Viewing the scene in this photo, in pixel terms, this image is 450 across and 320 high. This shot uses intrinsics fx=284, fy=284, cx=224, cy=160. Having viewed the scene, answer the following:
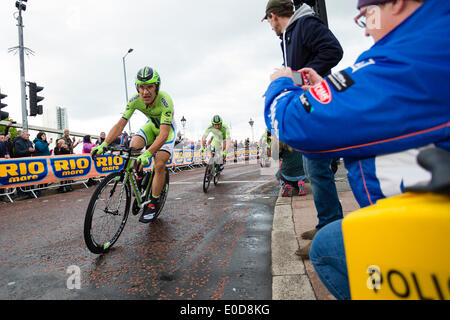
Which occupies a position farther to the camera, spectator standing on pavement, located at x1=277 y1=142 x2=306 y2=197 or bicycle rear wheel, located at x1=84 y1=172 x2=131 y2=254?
spectator standing on pavement, located at x1=277 y1=142 x2=306 y2=197

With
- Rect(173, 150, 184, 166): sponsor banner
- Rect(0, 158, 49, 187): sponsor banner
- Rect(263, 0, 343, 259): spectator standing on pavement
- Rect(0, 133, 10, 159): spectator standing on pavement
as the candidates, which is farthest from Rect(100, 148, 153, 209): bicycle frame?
Rect(173, 150, 184, 166): sponsor banner

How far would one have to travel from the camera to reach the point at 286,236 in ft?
10.1

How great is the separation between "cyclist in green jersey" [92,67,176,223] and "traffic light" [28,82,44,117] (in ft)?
32.7

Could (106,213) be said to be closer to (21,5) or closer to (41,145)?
(41,145)

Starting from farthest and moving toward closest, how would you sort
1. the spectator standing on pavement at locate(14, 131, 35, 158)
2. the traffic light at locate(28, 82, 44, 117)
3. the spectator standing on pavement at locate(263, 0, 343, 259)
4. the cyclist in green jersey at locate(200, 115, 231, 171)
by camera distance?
the traffic light at locate(28, 82, 44, 117) < the cyclist in green jersey at locate(200, 115, 231, 171) < the spectator standing on pavement at locate(14, 131, 35, 158) < the spectator standing on pavement at locate(263, 0, 343, 259)

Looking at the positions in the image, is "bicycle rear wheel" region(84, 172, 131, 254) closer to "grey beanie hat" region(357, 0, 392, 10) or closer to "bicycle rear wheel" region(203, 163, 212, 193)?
"grey beanie hat" region(357, 0, 392, 10)

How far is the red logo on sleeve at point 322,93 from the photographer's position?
3.05 feet

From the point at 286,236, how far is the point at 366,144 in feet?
7.78

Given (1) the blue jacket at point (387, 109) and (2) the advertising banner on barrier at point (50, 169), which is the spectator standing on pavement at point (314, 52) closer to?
(1) the blue jacket at point (387, 109)

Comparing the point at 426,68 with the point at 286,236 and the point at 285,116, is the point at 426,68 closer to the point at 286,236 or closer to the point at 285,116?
the point at 285,116

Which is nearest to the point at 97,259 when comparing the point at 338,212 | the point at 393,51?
the point at 338,212

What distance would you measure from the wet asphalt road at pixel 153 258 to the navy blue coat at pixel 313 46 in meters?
1.84

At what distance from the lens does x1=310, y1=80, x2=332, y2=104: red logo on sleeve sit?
0.93 m

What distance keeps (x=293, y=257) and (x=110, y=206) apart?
2115 millimetres
